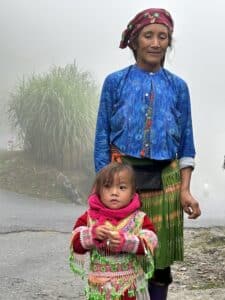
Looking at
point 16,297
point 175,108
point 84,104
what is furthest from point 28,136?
point 175,108

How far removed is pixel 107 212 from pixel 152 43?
74 cm

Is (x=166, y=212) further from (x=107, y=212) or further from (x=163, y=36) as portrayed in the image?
(x=163, y=36)

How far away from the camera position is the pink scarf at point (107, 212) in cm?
231

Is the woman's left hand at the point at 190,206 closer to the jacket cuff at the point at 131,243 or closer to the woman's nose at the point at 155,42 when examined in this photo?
the jacket cuff at the point at 131,243

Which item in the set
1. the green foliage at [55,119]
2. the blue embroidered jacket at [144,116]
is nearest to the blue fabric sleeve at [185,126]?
the blue embroidered jacket at [144,116]

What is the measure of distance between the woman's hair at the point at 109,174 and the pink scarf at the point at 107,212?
5 cm

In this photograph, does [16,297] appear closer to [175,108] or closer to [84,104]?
[175,108]

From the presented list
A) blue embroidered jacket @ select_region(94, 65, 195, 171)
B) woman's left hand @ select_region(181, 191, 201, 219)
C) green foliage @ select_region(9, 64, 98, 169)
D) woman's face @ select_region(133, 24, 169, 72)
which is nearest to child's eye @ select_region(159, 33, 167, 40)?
woman's face @ select_region(133, 24, 169, 72)

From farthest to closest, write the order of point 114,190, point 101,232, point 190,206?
point 190,206, point 114,190, point 101,232

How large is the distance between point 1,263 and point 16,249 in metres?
0.64

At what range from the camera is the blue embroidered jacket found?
253cm

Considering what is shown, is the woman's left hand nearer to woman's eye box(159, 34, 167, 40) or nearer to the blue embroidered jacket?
the blue embroidered jacket

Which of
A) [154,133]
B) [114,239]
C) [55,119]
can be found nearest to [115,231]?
[114,239]

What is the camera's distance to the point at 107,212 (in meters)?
2.31
